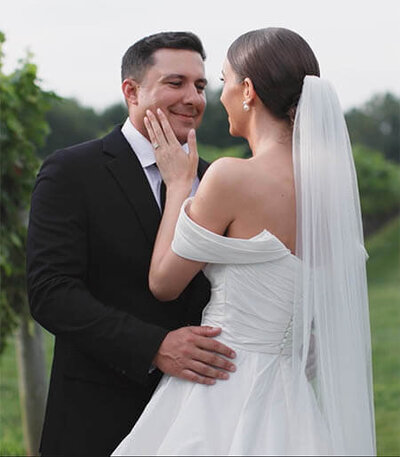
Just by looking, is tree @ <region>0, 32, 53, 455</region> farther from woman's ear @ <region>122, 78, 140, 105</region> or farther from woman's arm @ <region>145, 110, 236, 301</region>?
woman's arm @ <region>145, 110, 236, 301</region>

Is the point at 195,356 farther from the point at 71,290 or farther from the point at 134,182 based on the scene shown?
the point at 134,182

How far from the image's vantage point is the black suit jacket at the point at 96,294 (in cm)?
291

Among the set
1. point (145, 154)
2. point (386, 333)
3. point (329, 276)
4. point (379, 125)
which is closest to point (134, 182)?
point (145, 154)

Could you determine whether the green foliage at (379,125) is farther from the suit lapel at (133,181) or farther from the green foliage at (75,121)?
the suit lapel at (133,181)

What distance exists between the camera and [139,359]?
2885mm

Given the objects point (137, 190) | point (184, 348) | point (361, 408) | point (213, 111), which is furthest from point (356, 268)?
point (213, 111)

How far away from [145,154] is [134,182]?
0.19 metres

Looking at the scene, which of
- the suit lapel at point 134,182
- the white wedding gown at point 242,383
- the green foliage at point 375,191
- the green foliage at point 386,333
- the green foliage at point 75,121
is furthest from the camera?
the green foliage at point 75,121

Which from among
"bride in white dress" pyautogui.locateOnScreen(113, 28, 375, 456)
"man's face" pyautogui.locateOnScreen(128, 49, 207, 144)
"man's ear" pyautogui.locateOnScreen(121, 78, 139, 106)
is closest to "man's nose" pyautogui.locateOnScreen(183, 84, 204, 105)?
"man's face" pyautogui.locateOnScreen(128, 49, 207, 144)

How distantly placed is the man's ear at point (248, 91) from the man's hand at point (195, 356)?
853 millimetres

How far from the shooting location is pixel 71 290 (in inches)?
115

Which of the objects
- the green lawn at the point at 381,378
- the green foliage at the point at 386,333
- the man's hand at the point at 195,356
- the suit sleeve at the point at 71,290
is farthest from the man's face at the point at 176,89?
the green foliage at the point at 386,333

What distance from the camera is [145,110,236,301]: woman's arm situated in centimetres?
272

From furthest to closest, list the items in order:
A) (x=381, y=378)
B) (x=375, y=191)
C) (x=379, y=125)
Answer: (x=379, y=125)
(x=375, y=191)
(x=381, y=378)
